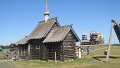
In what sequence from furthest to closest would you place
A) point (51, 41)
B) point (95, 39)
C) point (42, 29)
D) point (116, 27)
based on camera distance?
1. point (95, 39)
2. point (42, 29)
3. point (51, 41)
4. point (116, 27)

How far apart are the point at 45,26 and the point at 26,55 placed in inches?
305

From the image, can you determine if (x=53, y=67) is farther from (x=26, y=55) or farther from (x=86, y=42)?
(x=86, y=42)

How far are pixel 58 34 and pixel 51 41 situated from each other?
1.59m

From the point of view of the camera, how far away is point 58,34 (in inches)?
1622

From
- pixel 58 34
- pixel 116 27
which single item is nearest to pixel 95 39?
pixel 116 27

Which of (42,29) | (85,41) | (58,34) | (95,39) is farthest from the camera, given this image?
(95,39)

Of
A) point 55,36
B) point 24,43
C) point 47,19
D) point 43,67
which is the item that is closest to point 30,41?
point 24,43

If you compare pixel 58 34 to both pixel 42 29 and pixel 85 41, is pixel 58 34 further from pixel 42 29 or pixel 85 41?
pixel 85 41

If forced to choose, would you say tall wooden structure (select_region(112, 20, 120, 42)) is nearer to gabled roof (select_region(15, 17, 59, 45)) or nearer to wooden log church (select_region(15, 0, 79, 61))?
wooden log church (select_region(15, 0, 79, 61))

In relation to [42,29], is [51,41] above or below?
below

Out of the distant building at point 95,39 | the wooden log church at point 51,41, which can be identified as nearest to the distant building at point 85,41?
the distant building at point 95,39

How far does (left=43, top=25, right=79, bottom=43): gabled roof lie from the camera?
39.7 m

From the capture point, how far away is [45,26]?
150 feet

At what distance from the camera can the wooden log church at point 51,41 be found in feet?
132
